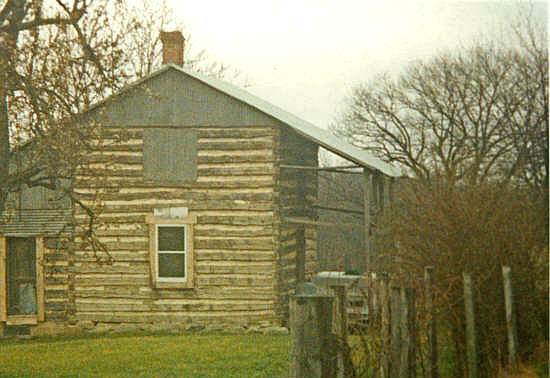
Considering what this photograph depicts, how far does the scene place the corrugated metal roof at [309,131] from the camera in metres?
5.37

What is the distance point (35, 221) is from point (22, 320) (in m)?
0.67

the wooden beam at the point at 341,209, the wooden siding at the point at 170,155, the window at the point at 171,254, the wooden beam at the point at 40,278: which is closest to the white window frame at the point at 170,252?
the window at the point at 171,254

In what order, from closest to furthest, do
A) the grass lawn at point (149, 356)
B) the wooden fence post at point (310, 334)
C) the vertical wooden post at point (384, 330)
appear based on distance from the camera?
the wooden fence post at point (310, 334)
the vertical wooden post at point (384, 330)
the grass lawn at point (149, 356)

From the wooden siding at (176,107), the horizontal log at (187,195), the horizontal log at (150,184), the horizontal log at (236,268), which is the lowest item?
the horizontal log at (236,268)

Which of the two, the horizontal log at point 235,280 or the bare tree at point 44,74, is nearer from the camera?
the bare tree at point 44,74

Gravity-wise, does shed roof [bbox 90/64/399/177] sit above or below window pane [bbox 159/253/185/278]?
above

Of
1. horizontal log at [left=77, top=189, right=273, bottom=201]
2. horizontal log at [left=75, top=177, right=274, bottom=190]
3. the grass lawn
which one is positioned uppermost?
horizontal log at [left=75, top=177, right=274, bottom=190]

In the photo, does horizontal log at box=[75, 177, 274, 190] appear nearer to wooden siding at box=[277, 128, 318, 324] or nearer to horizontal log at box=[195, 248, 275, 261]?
wooden siding at box=[277, 128, 318, 324]

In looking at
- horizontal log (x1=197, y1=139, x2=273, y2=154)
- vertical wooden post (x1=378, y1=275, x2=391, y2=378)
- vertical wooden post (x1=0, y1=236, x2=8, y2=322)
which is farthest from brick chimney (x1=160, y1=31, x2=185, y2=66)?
vertical wooden post (x1=378, y1=275, x2=391, y2=378)

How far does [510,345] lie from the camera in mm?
5016

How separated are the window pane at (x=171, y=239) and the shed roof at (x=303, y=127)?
989mm

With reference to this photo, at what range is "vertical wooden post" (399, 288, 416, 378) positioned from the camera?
4.50 m

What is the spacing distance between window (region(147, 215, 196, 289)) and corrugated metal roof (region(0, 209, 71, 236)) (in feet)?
1.98

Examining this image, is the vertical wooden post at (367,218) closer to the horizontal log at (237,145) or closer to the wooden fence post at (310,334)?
the horizontal log at (237,145)
